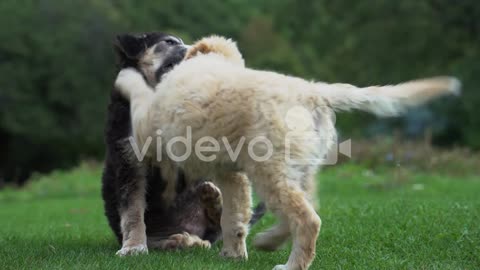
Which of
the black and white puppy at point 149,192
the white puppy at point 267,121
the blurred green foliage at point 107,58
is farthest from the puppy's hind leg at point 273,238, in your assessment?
the blurred green foliage at point 107,58

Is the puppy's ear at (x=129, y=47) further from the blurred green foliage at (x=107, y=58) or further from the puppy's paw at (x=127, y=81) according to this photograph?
the blurred green foliage at (x=107, y=58)

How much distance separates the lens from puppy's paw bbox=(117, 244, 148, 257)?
246 inches

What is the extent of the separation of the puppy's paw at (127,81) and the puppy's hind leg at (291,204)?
136cm

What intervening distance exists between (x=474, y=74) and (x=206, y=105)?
3276 cm

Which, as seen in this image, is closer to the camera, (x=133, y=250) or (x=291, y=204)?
(x=291, y=204)

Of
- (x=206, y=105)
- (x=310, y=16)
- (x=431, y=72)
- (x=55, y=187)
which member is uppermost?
(x=310, y=16)

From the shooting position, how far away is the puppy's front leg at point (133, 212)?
6.43 m

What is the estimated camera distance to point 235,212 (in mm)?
5941

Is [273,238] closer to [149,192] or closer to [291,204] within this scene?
[291,204]

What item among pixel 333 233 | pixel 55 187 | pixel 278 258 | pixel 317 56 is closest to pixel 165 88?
pixel 278 258

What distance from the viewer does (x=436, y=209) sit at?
7898 millimetres

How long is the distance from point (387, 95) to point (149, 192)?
7.79 feet

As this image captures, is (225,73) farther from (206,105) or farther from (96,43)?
(96,43)

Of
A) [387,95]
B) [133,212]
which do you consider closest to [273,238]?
[387,95]
